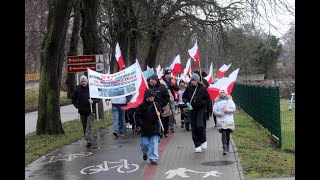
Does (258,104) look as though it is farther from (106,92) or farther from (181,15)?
(181,15)

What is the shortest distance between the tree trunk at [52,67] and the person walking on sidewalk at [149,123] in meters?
6.10

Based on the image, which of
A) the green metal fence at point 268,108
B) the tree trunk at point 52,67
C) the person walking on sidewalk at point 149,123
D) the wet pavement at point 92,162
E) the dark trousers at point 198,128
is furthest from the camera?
the tree trunk at point 52,67

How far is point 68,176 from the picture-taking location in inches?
353

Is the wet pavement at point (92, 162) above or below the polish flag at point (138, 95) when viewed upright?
below

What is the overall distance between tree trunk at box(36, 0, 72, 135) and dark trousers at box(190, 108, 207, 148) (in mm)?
5788

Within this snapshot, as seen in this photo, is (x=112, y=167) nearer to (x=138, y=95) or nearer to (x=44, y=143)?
(x=138, y=95)

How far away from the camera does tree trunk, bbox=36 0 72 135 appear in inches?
590

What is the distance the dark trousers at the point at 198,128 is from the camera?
10820mm

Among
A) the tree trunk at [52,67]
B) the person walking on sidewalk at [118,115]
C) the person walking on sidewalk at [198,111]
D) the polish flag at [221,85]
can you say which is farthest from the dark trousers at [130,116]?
the person walking on sidewalk at [198,111]

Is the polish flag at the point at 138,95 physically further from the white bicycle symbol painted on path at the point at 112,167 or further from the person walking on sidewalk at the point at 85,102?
the person walking on sidewalk at the point at 85,102

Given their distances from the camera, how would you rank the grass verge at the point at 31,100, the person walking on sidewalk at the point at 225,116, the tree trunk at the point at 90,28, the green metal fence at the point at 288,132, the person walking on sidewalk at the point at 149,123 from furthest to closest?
the grass verge at the point at 31,100 < the tree trunk at the point at 90,28 < the green metal fence at the point at 288,132 < the person walking on sidewalk at the point at 225,116 < the person walking on sidewalk at the point at 149,123
